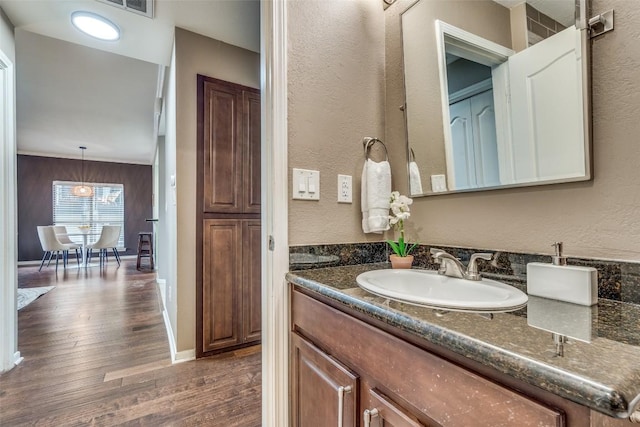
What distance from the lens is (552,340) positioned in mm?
461

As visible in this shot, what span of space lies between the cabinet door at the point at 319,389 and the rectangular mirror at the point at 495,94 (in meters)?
0.76

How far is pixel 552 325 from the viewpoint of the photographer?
53 cm

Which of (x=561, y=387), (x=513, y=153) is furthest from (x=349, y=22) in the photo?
(x=561, y=387)

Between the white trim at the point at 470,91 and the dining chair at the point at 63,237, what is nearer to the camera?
the white trim at the point at 470,91

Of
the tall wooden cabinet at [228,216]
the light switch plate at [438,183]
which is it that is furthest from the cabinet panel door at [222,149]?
the light switch plate at [438,183]

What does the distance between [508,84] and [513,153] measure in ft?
0.77

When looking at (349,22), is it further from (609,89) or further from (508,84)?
(609,89)

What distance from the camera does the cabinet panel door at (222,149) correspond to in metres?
2.20

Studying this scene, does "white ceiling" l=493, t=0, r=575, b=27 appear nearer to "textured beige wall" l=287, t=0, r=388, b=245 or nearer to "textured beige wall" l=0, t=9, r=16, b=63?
"textured beige wall" l=287, t=0, r=388, b=245

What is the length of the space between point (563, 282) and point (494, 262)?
0.26 metres

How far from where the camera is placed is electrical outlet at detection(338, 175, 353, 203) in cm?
123

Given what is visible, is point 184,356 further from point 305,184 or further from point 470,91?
point 470,91

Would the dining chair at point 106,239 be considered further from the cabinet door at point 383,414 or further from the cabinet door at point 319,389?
the cabinet door at point 383,414

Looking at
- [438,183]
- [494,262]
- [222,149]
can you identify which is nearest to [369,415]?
[494,262]
